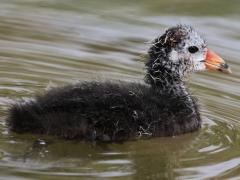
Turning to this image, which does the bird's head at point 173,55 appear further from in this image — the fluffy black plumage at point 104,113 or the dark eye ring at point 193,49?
the fluffy black plumage at point 104,113

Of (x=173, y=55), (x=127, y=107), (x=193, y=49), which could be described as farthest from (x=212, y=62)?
(x=127, y=107)

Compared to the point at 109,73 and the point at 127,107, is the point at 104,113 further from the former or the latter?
the point at 109,73

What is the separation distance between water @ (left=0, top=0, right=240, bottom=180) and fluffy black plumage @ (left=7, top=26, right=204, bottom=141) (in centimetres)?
10

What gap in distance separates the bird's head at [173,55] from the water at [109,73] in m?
0.61

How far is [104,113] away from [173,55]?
45.9 inches

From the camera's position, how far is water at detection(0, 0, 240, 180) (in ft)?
28.3

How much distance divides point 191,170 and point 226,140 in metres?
0.99

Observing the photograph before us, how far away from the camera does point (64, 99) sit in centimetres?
916

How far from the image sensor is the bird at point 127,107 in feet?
29.9

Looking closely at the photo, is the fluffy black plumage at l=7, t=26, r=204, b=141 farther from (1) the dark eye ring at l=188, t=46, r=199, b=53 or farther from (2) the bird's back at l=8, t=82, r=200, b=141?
(1) the dark eye ring at l=188, t=46, r=199, b=53

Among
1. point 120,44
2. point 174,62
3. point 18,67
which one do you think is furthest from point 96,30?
point 174,62

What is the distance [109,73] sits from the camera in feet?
38.1

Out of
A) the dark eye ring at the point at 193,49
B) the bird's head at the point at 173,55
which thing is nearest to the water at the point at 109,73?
the bird's head at the point at 173,55

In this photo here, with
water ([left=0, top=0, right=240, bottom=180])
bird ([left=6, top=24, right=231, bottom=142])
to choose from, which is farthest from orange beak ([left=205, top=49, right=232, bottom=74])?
water ([left=0, top=0, right=240, bottom=180])
